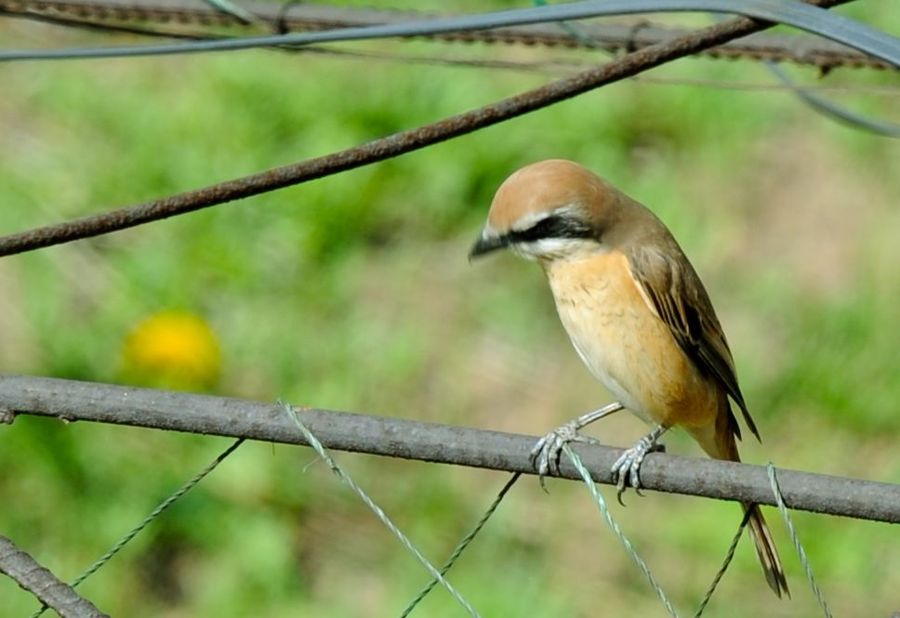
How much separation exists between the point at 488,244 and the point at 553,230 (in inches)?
6.4

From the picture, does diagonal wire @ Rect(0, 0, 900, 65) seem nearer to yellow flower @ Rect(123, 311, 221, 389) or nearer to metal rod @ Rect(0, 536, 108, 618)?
metal rod @ Rect(0, 536, 108, 618)

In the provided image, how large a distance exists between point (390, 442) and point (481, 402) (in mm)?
3074

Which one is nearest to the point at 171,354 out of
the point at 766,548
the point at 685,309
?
the point at 685,309

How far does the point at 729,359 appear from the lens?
3.88 metres

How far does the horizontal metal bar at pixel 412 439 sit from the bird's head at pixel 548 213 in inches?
33.6

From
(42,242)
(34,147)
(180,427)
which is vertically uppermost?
(42,242)

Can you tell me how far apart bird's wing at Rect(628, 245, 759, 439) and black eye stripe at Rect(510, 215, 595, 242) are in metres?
0.21

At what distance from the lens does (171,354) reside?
5137 mm

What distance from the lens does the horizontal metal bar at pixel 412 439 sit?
2217 millimetres

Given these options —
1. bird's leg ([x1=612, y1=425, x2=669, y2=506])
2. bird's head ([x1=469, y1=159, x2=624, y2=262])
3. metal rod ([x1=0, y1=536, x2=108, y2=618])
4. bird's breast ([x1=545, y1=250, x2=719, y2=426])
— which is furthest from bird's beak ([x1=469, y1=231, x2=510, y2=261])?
metal rod ([x1=0, y1=536, x2=108, y2=618])

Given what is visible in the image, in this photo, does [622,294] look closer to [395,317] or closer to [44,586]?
[44,586]

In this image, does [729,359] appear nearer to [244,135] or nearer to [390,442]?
[390,442]

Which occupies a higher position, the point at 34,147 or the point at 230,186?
the point at 230,186

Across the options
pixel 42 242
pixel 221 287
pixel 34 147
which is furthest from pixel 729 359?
pixel 34 147
